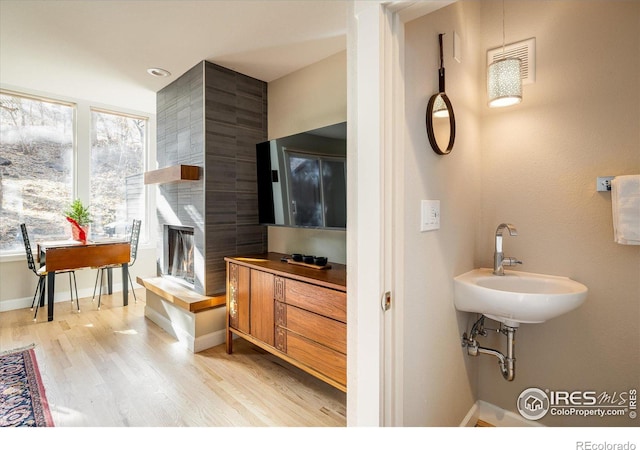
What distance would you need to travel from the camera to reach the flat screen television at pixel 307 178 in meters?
2.15

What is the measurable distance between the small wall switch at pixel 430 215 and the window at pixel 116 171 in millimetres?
4462

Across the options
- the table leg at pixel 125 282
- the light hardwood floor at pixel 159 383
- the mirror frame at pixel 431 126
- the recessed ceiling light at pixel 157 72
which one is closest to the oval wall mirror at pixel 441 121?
the mirror frame at pixel 431 126

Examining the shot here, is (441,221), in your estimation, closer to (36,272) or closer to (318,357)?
(318,357)

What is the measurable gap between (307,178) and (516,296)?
4.81ft

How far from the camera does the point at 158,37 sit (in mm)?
A: 2438

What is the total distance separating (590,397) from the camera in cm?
158

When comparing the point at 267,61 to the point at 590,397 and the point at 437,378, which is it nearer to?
the point at 437,378

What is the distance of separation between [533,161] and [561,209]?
27 cm

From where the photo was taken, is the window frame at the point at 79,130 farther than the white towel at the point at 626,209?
Yes

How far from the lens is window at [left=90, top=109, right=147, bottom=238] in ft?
14.1

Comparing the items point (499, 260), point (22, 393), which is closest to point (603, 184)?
point (499, 260)

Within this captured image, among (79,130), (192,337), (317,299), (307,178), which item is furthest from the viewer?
(79,130)

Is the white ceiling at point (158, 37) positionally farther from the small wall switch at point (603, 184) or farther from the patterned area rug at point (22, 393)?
the patterned area rug at point (22, 393)
